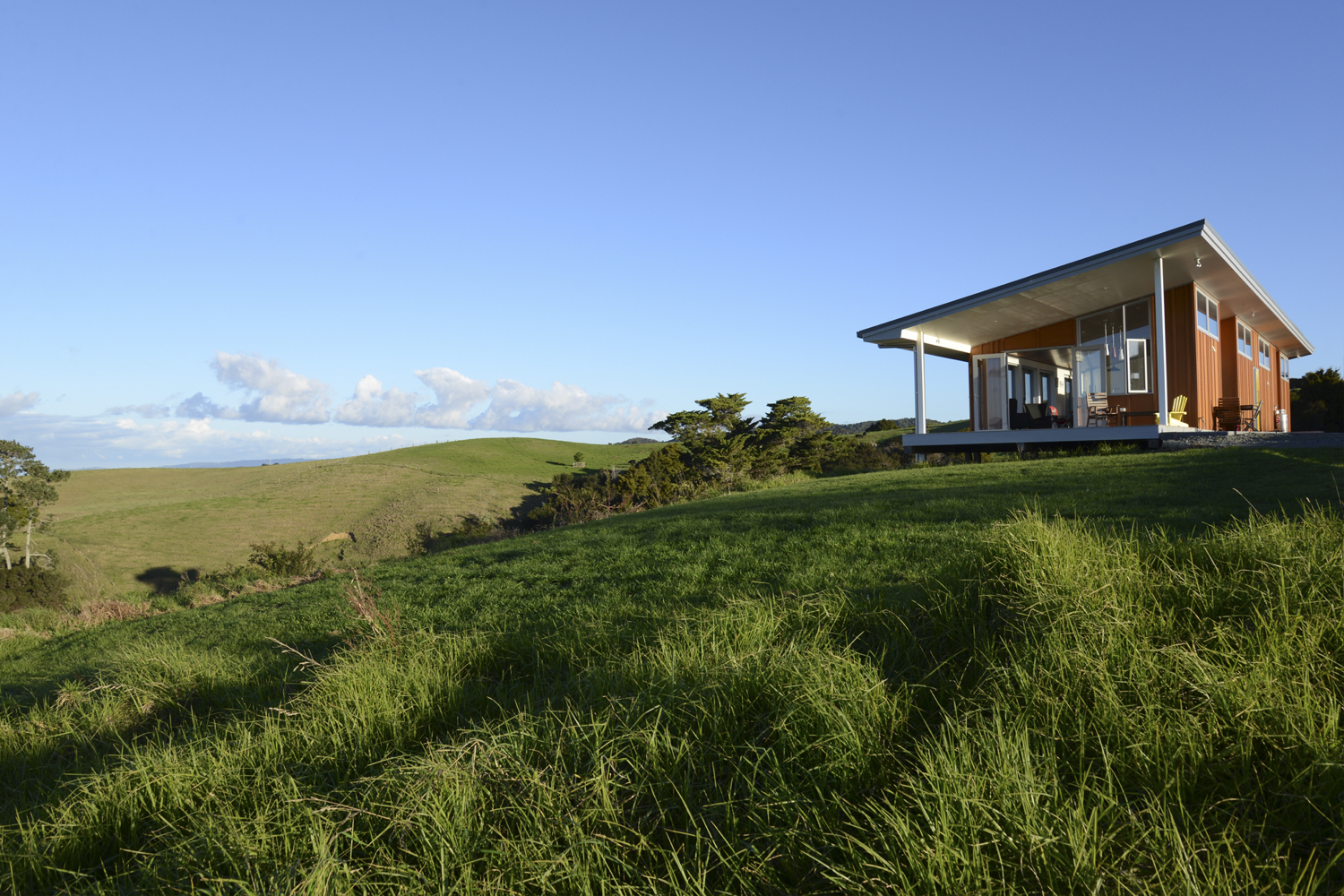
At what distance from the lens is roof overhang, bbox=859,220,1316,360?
1404 centimetres

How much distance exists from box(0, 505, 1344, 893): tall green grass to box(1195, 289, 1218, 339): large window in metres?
16.0

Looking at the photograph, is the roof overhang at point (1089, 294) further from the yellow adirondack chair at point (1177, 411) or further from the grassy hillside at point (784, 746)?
the grassy hillside at point (784, 746)

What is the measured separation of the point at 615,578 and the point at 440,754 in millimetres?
3553

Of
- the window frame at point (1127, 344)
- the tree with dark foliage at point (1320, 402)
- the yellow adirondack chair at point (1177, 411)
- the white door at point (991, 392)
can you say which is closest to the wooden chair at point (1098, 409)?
the window frame at point (1127, 344)

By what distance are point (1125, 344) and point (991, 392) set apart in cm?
324

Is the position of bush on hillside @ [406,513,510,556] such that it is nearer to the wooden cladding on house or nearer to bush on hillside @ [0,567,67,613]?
bush on hillside @ [0,567,67,613]

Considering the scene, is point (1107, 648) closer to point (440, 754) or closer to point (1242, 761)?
point (1242, 761)

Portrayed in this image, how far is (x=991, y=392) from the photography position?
18969 mm

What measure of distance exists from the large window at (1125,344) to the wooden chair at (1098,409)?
0.33 meters

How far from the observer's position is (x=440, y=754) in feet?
8.61

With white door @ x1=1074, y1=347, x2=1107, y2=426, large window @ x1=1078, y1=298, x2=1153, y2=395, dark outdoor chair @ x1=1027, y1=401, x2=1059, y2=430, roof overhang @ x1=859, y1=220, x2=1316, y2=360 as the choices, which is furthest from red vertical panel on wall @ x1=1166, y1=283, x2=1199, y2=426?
dark outdoor chair @ x1=1027, y1=401, x2=1059, y2=430

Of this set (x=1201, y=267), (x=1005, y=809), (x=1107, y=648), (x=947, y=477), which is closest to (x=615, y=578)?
(x=1107, y=648)

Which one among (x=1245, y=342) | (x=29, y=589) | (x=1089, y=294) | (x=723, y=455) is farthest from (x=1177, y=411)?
(x=29, y=589)

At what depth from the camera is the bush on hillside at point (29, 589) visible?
14751mm
